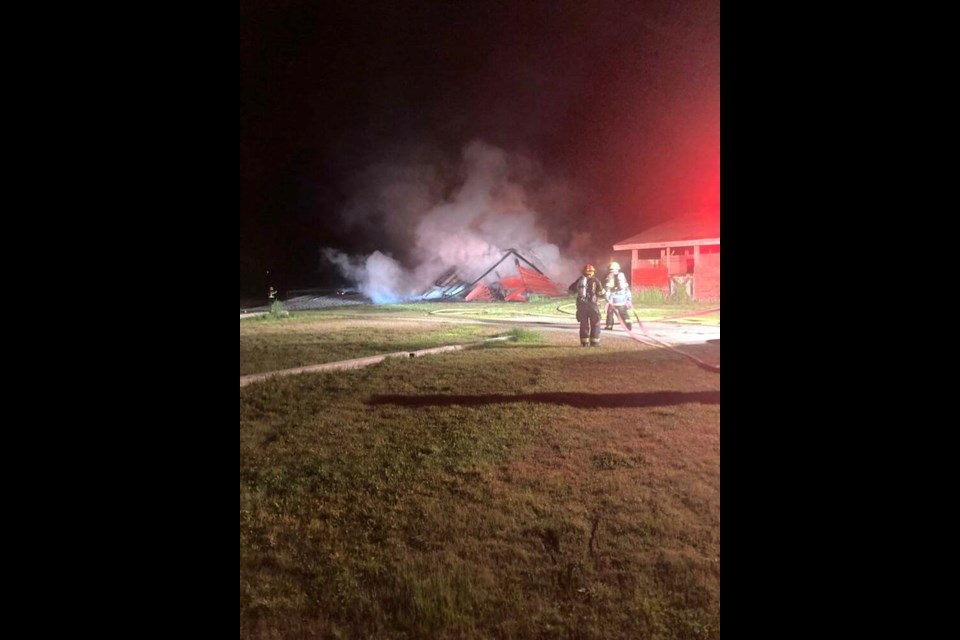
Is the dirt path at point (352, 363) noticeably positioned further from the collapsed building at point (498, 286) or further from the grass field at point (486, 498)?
the collapsed building at point (498, 286)

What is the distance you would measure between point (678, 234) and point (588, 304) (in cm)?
90

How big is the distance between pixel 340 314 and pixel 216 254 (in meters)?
2.56

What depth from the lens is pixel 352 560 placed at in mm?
2365

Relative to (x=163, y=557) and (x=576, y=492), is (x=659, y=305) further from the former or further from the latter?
(x=163, y=557)

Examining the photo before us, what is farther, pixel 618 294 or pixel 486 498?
pixel 618 294

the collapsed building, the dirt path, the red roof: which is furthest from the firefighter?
the dirt path

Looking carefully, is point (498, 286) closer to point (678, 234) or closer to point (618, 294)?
point (618, 294)

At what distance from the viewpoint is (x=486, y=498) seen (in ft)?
8.87

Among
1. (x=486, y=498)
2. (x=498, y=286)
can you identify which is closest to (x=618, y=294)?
(x=498, y=286)

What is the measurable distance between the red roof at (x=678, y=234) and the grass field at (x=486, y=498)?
80cm

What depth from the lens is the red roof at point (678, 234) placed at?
11.5ft

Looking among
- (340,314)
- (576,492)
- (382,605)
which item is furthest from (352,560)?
(340,314)

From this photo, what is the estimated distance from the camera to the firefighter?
4.09 metres

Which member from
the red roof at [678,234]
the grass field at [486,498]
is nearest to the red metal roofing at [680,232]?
the red roof at [678,234]
